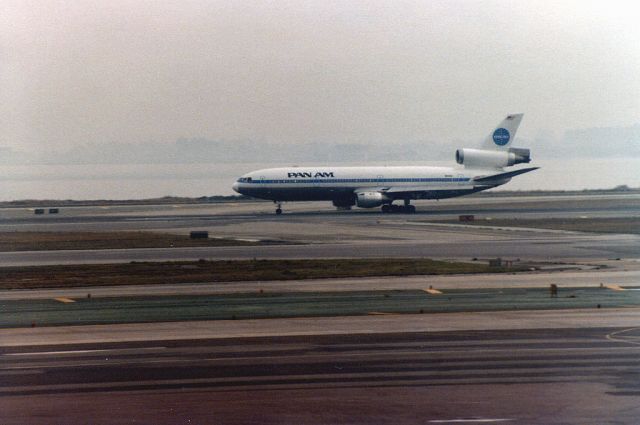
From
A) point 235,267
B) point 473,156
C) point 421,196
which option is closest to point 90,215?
point 421,196

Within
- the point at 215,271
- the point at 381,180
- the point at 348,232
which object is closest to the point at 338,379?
the point at 215,271

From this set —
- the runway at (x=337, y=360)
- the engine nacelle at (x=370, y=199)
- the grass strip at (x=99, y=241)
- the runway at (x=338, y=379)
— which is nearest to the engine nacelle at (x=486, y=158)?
the engine nacelle at (x=370, y=199)

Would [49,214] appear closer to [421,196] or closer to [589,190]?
[421,196]

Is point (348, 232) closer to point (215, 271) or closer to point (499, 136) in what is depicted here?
point (215, 271)

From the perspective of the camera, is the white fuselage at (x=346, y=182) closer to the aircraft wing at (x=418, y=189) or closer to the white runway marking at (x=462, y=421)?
the aircraft wing at (x=418, y=189)

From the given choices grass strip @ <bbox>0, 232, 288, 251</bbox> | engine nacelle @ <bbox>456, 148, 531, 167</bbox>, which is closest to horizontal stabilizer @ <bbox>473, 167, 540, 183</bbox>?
engine nacelle @ <bbox>456, 148, 531, 167</bbox>

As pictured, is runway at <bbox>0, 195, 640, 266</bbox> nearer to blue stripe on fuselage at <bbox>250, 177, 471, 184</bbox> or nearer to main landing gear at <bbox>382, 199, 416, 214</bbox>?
main landing gear at <bbox>382, 199, 416, 214</bbox>
